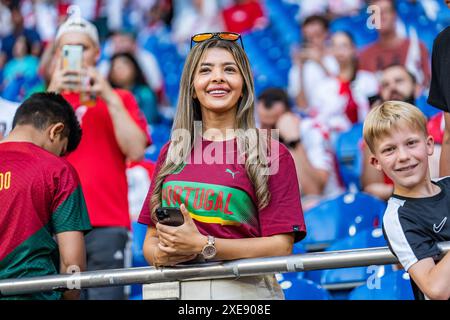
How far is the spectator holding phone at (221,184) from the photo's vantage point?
327 centimetres

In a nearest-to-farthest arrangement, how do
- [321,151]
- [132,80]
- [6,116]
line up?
[6,116] < [321,151] < [132,80]

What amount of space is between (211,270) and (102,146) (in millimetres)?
1905

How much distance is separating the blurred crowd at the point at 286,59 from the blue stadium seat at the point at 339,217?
0.42m

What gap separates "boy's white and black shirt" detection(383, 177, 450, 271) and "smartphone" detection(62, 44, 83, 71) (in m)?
2.33

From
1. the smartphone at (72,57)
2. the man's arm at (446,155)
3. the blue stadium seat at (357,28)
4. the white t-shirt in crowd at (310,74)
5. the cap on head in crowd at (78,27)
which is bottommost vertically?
the man's arm at (446,155)

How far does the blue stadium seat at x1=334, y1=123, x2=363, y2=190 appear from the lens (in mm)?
6688

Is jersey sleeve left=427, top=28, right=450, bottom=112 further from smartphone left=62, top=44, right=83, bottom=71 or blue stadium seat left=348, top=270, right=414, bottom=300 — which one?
smartphone left=62, top=44, right=83, bottom=71

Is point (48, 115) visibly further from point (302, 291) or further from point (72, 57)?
point (302, 291)

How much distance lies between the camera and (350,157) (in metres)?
6.74

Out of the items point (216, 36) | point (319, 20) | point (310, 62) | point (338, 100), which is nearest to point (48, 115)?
point (216, 36)

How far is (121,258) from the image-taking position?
4.80m

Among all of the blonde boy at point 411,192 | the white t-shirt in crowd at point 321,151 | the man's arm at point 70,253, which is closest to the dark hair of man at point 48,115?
the man's arm at point 70,253

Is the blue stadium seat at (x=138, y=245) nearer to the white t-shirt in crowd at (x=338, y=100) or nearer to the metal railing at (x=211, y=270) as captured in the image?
the white t-shirt in crowd at (x=338, y=100)
